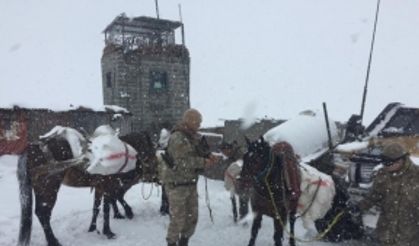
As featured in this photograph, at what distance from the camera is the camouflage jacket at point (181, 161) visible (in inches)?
210

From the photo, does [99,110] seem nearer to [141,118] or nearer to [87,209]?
[141,118]

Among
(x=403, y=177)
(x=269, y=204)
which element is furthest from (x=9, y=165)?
(x=403, y=177)

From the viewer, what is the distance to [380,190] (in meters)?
4.64

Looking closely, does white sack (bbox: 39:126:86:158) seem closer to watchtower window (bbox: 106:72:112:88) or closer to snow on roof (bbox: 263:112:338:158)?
snow on roof (bbox: 263:112:338:158)

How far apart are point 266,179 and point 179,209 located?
1267 millimetres

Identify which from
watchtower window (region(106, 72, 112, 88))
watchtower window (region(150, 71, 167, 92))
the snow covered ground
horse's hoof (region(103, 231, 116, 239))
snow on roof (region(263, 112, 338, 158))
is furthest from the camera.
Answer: watchtower window (region(106, 72, 112, 88))

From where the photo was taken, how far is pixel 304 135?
8.07m

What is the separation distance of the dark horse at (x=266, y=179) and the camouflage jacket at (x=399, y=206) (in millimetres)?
1467

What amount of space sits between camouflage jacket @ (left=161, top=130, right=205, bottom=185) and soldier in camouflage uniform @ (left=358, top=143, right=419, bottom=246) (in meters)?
2.11

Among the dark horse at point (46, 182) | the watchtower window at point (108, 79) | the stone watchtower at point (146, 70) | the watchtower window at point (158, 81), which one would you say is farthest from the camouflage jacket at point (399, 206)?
the watchtower window at point (108, 79)

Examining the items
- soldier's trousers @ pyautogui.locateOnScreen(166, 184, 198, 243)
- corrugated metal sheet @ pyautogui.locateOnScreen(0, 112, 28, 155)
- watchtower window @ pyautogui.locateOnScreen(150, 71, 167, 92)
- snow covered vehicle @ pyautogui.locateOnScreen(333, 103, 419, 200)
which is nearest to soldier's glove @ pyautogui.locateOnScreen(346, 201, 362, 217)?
snow covered vehicle @ pyautogui.locateOnScreen(333, 103, 419, 200)

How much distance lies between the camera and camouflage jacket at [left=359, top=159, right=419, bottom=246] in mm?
4387

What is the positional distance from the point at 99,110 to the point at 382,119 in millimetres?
12600

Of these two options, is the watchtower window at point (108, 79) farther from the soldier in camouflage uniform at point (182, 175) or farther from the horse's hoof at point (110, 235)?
the soldier in camouflage uniform at point (182, 175)
